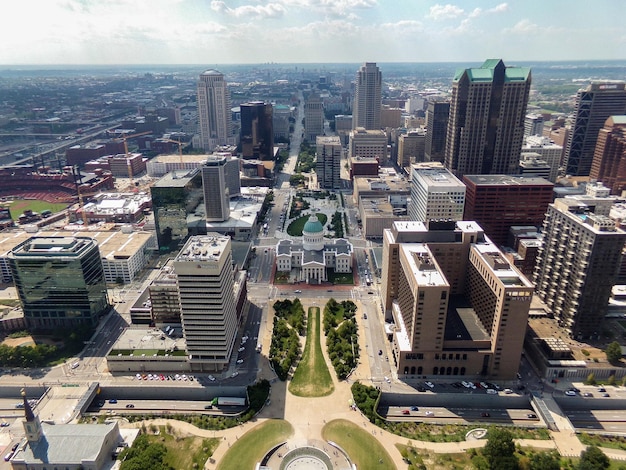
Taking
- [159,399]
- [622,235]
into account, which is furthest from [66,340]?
[622,235]

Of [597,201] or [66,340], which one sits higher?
[597,201]

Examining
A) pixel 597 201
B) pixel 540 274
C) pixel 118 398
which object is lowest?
pixel 118 398

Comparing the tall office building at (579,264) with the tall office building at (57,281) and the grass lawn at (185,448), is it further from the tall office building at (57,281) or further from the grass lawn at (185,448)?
the tall office building at (57,281)

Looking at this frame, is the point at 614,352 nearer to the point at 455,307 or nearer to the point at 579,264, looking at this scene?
the point at 579,264

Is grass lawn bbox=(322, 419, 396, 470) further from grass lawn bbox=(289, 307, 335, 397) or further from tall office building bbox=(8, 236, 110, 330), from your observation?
tall office building bbox=(8, 236, 110, 330)

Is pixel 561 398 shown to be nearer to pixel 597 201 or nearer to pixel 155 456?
pixel 597 201

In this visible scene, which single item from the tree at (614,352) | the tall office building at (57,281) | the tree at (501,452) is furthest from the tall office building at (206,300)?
the tree at (614,352)
